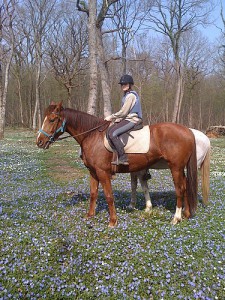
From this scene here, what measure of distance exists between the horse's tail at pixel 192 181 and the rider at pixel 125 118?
61.8 inches

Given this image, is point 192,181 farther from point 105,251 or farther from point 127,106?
point 105,251

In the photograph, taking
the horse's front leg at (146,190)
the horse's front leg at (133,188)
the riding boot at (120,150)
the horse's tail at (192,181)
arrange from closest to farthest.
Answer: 1. the riding boot at (120,150)
2. the horse's tail at (192,181)
3. the horse's front leg at (146,190)
4. the horse's front leg at (133,188)

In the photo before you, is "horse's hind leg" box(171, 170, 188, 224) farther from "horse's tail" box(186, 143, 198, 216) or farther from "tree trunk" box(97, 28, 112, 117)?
"tree trunk" box(97, 28, 112, 117)

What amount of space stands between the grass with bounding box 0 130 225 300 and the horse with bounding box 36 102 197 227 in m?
0.71

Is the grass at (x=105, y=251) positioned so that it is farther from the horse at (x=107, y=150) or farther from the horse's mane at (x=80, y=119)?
the horse's mane at (x=80, y=119)

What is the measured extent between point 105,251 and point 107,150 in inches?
88.5

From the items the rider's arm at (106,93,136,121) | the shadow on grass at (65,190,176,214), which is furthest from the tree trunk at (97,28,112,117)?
the rider's arm at (106,93,136,121)

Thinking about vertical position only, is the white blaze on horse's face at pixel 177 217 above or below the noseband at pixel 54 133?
below

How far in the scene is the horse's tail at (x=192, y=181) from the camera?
643cm

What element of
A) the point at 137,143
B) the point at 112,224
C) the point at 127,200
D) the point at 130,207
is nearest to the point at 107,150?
the point at 137,143

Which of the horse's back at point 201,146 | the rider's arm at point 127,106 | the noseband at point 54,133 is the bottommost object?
the horse's back at point 201,146

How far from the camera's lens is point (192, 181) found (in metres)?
6.48

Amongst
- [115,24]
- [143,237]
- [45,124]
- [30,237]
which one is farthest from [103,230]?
[115,24]

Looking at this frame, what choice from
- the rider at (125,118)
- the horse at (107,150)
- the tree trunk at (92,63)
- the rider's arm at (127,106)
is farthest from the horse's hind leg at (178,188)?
the tree trunk at (92,63)
